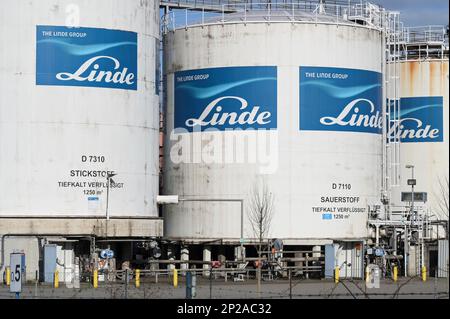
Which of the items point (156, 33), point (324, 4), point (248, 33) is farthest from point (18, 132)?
point (324, 4)

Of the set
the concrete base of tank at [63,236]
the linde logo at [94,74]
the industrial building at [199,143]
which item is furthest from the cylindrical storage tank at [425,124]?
the linde logo at [94,74]

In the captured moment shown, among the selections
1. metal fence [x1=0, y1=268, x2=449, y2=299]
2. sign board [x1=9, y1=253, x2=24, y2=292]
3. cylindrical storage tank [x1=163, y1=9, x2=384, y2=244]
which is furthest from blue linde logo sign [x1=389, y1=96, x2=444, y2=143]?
sign board [x1=9, y1=253, x2=24, y2=292]

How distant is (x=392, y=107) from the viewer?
83938 millimetres

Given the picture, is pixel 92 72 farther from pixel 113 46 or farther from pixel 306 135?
pixel 306 135

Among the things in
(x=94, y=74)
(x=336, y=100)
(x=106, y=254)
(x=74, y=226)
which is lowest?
(x=106, y=254)

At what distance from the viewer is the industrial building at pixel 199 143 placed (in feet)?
214

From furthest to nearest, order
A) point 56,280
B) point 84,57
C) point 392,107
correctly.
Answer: point 392,107, point 84,57, point 56,280

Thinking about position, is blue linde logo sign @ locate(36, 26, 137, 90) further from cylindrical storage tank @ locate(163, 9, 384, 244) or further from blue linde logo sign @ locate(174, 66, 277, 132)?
cylindrical storage tank @ locate(163, 9, 384, 244)

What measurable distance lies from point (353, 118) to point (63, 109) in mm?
17332

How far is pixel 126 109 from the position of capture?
6788 cm

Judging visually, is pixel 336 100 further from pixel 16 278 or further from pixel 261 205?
pixel 16 278

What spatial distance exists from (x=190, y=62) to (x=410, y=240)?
16.8 meters

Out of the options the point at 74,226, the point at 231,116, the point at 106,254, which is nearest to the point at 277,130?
the point at 231,116

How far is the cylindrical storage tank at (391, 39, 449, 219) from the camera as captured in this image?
86000 millimetres
